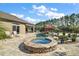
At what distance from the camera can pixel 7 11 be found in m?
3.77

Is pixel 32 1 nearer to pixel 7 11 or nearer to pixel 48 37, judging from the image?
pixel 7 11

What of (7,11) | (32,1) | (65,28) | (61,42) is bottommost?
(61,42)

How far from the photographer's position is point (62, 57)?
374cm

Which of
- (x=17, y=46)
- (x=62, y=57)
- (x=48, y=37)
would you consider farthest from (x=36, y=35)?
(x=62, y=57)

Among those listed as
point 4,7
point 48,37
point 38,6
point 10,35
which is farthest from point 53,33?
point 4,7

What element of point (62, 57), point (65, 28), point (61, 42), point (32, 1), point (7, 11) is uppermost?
point (32, 1)

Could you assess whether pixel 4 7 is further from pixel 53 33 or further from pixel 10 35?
pixel 53 33

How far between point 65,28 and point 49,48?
64cm

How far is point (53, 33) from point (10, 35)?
1.08 meters

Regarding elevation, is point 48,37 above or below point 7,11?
below

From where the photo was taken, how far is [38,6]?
375 centimetres

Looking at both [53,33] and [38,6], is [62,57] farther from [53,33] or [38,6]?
[38,6]

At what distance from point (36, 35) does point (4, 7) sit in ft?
3.42

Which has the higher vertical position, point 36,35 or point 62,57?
point 36,35
